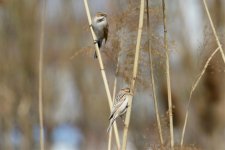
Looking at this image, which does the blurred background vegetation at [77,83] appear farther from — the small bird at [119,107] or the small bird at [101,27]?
the small bird at [119,107]

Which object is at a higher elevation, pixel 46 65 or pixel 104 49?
pixel 104 49

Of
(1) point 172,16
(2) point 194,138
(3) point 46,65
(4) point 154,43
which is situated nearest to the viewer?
(4) point 154,43

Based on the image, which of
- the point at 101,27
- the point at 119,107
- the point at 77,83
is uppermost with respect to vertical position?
the point at 119,107

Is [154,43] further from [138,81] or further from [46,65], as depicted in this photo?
[46,65]

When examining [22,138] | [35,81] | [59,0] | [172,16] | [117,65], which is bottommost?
[22,138]

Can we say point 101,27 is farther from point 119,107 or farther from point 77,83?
point 77,83

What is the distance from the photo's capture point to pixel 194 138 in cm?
689

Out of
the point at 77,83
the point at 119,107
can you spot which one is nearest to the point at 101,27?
the point at 119,107

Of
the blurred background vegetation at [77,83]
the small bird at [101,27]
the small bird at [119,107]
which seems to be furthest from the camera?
the blurred background vegetation at [77,83]

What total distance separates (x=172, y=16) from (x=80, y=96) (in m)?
3.76

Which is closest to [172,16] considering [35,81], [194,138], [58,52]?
[194,138]

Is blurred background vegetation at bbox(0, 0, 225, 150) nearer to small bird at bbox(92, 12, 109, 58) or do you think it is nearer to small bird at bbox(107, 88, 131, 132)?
small bird at bbox(92, 12, 109, 58)

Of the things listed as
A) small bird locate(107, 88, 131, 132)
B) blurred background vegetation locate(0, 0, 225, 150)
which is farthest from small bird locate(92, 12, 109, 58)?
small bird locate(107, 88, 131, 132)

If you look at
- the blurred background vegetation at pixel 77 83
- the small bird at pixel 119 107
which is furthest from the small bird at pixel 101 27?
the small bird at pixel 119 107
